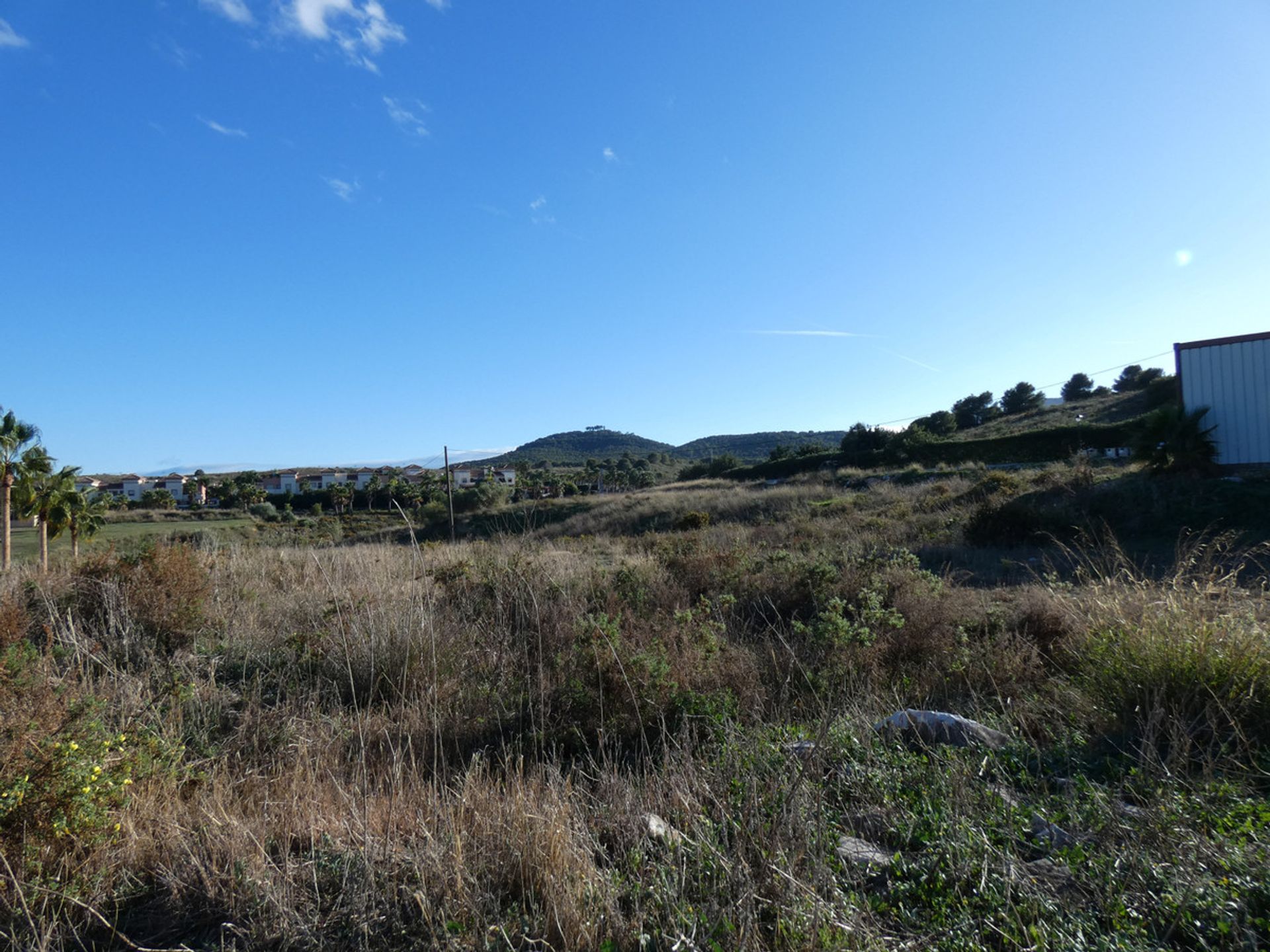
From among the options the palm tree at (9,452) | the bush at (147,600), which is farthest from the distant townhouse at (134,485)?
the bush at (147,600)

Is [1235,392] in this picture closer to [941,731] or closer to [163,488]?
[941,731]

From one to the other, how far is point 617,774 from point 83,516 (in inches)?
1432

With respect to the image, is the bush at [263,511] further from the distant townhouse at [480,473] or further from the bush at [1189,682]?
the bush at [1189,682]

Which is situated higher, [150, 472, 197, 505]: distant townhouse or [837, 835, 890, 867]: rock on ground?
[150, 472, 197, 505]: distant townhouse

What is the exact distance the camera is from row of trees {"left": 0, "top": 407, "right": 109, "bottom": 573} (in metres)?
20.5

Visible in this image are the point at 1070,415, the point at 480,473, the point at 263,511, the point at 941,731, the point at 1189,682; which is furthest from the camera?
the point at 480,473

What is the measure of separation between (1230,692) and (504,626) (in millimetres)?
4854

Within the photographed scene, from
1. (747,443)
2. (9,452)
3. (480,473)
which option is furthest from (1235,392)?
(747,443)

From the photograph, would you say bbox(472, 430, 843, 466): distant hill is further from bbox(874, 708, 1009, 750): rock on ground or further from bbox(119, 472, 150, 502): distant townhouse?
bbox(874, 708, 1009, 750): rock on ground

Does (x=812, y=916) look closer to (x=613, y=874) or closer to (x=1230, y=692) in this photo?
(x=613, y=874)

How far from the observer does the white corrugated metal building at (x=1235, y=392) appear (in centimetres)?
1709

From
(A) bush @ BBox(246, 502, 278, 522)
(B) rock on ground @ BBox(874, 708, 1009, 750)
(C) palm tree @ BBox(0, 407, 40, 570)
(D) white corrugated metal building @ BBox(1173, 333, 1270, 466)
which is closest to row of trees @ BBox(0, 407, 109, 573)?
(C) palm tree @ BBox(0, 407, 40, 570)

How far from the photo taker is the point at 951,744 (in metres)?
3.37

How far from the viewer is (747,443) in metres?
78.2
